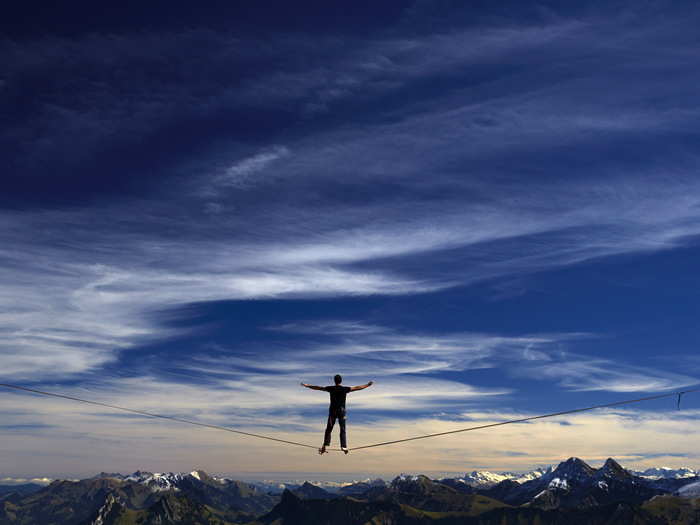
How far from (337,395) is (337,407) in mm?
659

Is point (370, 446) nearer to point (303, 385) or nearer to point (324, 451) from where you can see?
point (324, 451)

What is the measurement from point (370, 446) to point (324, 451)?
7.86 ft

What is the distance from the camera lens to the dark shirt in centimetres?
3212

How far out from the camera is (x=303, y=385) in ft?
104

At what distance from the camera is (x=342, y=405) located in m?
32.4

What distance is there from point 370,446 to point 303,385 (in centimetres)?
512

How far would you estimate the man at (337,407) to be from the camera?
32062mm

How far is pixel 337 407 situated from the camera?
106 feet

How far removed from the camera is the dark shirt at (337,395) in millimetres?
32125

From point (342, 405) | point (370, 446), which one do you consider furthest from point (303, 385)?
point (370, 446)

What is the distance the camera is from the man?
32.1 metres

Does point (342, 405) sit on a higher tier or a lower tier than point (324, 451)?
higher

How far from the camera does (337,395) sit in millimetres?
32250

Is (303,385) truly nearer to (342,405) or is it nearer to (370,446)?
(342,405)
